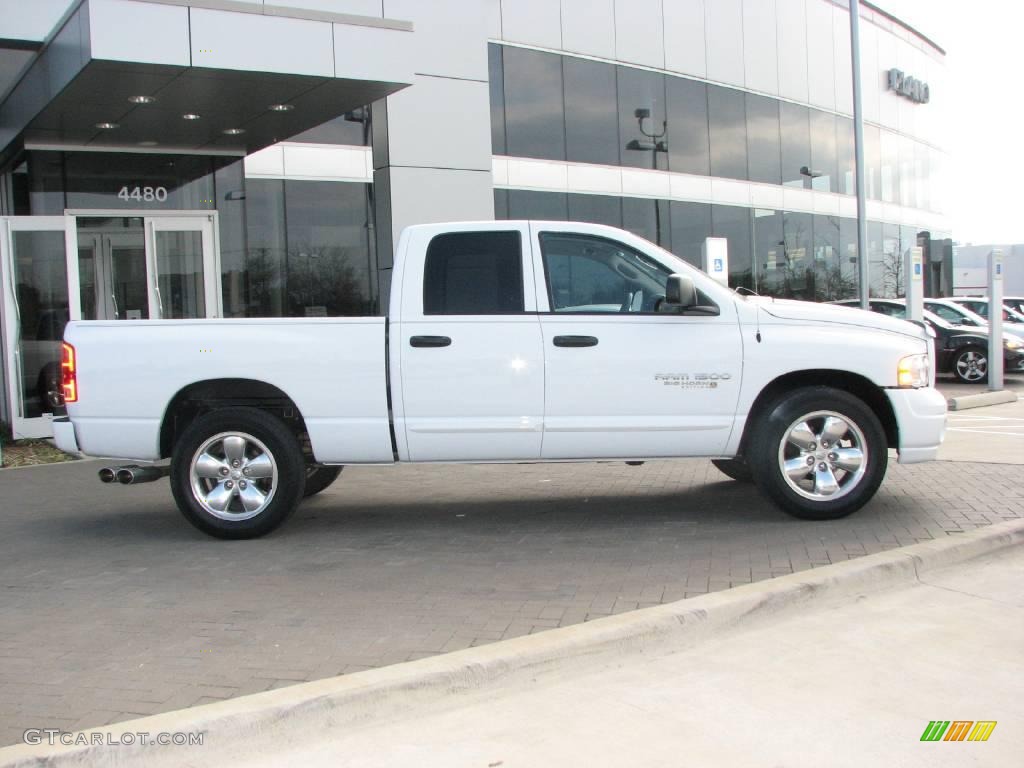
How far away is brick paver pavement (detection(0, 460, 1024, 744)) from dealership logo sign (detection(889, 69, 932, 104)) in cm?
2563

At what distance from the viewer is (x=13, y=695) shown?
13.9 ft

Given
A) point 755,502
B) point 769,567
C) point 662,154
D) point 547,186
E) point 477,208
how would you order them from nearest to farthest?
1. point 769,567
2. point 755,502
3. point 477,208
4. point 547,186
5. point 662,154

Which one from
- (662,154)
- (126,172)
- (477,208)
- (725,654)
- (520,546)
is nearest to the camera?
(725,654)

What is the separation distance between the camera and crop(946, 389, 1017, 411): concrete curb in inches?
608

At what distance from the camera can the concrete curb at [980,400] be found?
15.5 m

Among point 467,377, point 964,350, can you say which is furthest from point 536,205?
point 467,377

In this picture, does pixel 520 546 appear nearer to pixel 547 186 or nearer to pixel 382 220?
pixel 382 220

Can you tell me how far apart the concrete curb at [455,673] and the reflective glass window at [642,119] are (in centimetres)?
1742

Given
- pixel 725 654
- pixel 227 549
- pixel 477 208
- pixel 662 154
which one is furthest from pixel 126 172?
pixel 662 154

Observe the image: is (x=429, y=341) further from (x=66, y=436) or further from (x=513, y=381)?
(x=66, y=436)

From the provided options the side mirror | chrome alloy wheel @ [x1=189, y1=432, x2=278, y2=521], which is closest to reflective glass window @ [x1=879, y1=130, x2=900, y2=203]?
the side mirror

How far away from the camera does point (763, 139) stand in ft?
84.5

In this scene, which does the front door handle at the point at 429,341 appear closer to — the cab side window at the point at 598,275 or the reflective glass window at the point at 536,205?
the cab side window at the point at 598,275

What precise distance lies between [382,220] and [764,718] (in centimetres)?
1078
